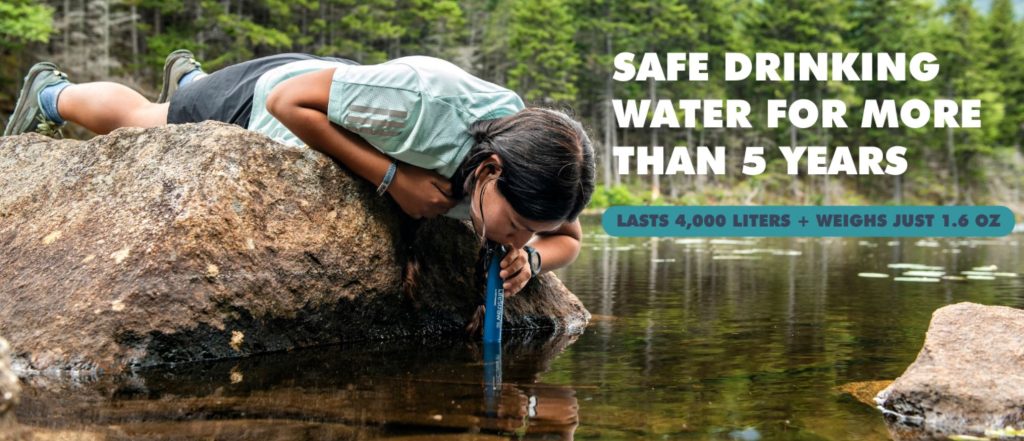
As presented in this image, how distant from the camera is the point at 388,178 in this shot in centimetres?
352

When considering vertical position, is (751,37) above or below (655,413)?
above

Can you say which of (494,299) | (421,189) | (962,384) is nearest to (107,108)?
(421,189)

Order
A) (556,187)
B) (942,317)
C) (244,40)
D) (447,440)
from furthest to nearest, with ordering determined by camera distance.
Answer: (244,40) → (556,187) → (942,317) → (447,440)

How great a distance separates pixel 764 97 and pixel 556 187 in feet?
156

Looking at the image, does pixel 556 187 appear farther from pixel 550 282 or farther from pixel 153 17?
pixel 153 17

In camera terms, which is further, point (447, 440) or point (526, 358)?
point (526, 358)

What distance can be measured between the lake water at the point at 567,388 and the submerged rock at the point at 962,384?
9 centimetres

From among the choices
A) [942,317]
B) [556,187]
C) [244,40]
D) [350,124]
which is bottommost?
[942,317]

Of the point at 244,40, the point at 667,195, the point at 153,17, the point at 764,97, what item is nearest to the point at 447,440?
the point at 244,40

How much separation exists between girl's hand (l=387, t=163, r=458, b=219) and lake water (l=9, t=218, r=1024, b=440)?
542mm

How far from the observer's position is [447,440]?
1.94 metres

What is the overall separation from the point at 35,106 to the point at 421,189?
2.28 metres

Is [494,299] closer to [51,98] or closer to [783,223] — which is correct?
[51,98]

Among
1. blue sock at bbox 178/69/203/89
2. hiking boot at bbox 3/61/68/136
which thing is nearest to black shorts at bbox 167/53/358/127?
blue sock at bbox 178/69/203/89
